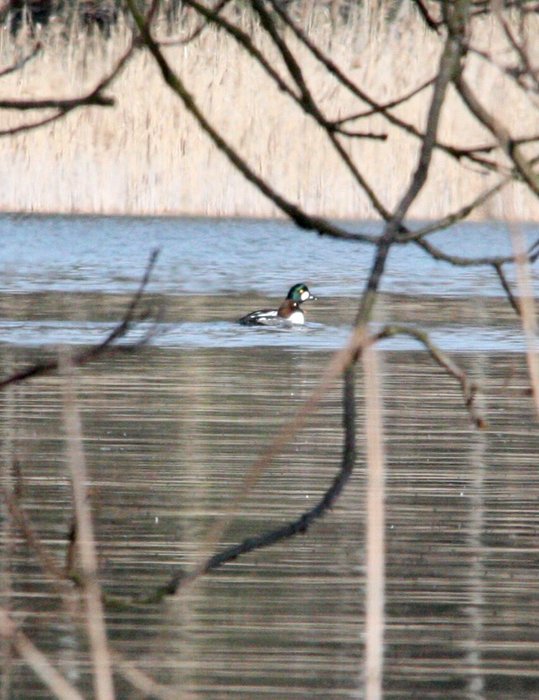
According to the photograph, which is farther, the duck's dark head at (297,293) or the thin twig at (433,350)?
the duck's dark head at (297,293)

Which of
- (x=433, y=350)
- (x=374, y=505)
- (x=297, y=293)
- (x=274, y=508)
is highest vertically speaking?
(x=433, y=350)

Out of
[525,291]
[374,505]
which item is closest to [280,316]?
[525,291]

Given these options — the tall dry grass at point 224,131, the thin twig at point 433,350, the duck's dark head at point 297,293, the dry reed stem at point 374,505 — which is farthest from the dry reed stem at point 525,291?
the tall dry grass at point 224,131

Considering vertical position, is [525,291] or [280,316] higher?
[525,291]

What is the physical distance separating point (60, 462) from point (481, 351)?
19.3 feet

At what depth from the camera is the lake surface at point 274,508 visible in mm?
4945

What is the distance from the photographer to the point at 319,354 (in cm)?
1353

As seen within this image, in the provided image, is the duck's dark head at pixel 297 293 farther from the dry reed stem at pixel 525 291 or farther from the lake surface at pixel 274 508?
the dry reed stem at pixel 525 291

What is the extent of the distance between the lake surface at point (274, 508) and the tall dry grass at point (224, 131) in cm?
771

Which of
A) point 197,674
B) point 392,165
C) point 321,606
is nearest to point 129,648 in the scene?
point 197,674

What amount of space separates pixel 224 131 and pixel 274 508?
18.0m

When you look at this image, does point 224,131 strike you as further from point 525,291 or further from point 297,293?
point 525,291

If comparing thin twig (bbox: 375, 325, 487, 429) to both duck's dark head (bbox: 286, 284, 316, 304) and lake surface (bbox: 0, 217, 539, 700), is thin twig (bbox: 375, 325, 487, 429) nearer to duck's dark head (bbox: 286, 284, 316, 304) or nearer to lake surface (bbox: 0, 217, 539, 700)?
lake surface (bbox: 0, 217, 539, 700)

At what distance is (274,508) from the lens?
703 cm
